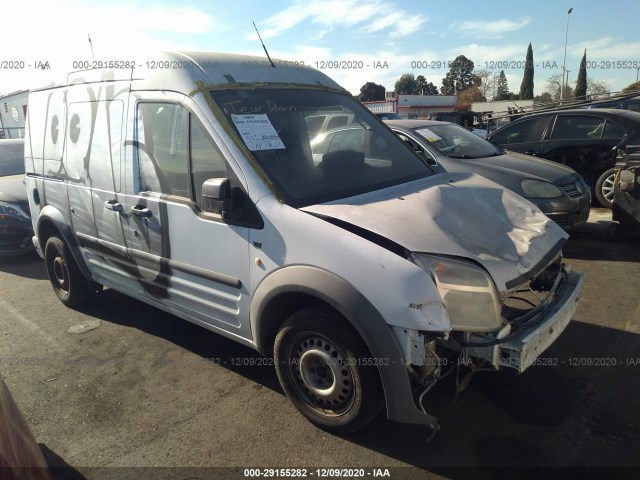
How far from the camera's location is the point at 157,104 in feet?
10.9

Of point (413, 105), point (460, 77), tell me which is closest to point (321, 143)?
point (413, 105)

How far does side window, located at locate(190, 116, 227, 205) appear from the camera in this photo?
2959 millimetres

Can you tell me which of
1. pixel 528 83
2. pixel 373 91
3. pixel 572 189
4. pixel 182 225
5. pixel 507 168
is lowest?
pixel 572 189

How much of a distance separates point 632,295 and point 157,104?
4.60 metres

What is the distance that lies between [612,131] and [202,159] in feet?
23.6

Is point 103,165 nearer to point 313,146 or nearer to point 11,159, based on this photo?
point 313,146

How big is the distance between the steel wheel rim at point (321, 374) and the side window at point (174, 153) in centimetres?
118

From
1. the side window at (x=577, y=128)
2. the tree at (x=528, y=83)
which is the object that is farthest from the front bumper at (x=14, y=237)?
the tree at (x=528, y=83)

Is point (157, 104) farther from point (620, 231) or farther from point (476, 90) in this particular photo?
point (476, 90)

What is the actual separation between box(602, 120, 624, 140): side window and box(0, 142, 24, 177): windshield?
31.5 ft

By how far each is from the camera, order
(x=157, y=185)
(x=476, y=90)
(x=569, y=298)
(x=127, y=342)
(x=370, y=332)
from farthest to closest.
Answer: (x=476, y=90)
(x=127, y=342)
(x=157, y=185)
(x=569, y=298)
(x=370, y=332)

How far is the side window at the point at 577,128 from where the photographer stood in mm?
7688

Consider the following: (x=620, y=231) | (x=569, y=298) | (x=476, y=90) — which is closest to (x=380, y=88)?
(x=476, y=90)

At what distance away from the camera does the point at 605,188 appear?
7.70 meters
